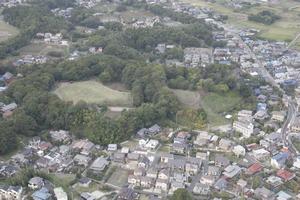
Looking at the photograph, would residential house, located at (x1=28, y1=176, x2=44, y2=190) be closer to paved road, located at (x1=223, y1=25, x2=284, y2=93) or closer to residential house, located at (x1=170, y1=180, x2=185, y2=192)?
residential house, located at (x1=170, y1=180, x2=185, y2=192)

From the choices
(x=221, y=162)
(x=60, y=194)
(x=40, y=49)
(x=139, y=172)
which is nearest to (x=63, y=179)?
(x=60, y=194)

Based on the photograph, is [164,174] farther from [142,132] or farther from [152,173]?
[142,132]

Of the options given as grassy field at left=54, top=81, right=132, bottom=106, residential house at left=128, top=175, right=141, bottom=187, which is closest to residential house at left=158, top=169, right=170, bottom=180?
residential house at left=128, top=175, right=141, bottom=187

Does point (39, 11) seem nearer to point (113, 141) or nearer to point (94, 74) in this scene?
point (94, 74)

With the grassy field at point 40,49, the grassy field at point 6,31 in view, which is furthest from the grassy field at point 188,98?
the grassy field at point 6,31

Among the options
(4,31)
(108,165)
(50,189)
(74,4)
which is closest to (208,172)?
(108,165)

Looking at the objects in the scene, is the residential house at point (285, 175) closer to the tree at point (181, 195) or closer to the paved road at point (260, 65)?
the tree at point (181, 195)
